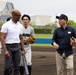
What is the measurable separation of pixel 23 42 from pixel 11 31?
68 cm

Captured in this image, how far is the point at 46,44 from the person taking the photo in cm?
3238

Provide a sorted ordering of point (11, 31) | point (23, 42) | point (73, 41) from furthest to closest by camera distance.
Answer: point (23, 42) → point (73, 41) → point (11, 31)

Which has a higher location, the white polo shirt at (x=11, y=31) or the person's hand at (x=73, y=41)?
the white polo shirt at (x=11, y=31)

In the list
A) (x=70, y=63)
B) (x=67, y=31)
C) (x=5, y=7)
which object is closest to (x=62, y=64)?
(x=70, y=63)

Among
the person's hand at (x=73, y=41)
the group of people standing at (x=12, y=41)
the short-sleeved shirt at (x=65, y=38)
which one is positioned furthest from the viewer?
the short-sleeved shirt at (x=65, y=38)

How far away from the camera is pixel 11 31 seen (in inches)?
310

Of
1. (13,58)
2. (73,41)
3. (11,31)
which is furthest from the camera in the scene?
(73,41)

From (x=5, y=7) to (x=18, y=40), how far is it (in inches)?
4174

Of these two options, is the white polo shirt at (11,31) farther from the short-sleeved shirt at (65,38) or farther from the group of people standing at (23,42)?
the short-sleeved shirt at (65,38)

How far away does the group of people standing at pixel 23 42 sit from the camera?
7.86 meters

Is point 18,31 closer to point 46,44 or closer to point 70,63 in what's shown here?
point 70,63

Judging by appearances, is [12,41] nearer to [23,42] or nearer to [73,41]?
[23,42]

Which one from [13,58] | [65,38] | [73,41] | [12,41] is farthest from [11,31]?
[73,41]

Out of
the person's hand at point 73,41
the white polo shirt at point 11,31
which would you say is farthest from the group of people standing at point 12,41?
the person's hand at point 73,41
